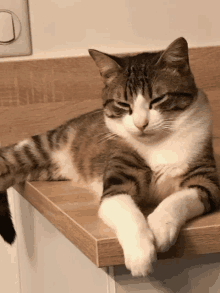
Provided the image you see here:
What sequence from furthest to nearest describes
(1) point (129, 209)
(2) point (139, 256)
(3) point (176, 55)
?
1. (3) point (176, 55)
2. (1) point (129, 209)
3. (2) point (139, 256)

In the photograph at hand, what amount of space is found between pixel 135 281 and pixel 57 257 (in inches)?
11.1

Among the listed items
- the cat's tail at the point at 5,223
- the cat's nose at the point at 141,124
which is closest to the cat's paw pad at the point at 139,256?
the cat's nose at the point at 141,124

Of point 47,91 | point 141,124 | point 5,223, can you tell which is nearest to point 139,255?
point 141,124

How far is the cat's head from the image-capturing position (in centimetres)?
79

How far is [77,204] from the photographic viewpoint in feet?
2.71

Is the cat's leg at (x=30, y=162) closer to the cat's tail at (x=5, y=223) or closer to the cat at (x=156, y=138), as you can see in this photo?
the cat's tail at (x=5, y=223)

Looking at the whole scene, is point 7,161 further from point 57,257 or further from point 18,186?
point 57,257

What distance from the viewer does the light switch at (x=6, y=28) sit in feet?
4.01

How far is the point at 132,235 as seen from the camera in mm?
598

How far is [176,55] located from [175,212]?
0.33 m

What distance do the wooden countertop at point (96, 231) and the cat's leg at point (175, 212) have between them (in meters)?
0.02

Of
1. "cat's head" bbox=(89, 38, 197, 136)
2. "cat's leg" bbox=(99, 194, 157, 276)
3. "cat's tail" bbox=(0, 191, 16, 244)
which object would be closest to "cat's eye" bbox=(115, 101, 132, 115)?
"cat's head" bbox=(89, 38, 197, 136)

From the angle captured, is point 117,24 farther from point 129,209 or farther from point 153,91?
point 129,209

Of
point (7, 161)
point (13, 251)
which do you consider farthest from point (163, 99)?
point (13, 251)
